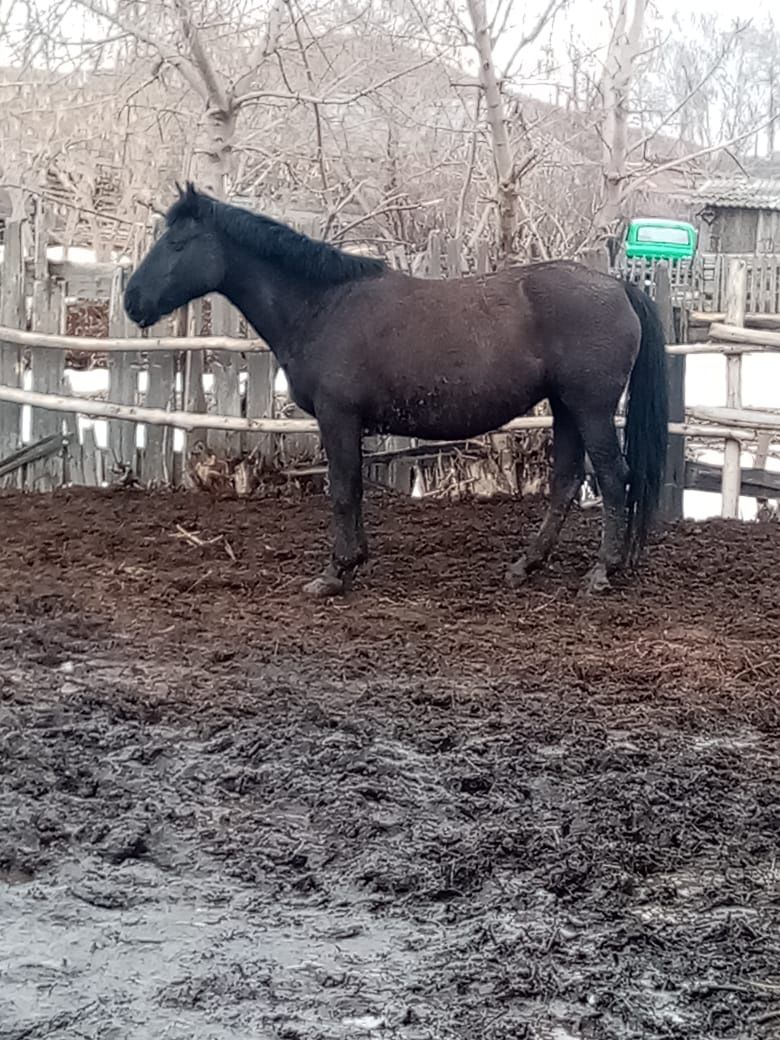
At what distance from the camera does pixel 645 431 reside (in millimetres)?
6035

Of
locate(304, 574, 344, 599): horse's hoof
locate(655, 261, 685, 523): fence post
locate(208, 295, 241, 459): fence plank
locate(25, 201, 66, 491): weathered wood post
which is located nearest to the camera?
locate(304, 574, 344, 599): horse's hoof

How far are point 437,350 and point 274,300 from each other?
88 cm

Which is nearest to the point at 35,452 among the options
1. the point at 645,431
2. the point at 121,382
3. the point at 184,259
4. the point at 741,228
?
the point at 121,382

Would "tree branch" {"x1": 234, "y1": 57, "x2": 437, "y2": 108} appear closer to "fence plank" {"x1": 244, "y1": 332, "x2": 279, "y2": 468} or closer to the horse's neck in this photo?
"fence plank" {"x1": 244, "y1": 332, "x2": 279, "y2": 468}

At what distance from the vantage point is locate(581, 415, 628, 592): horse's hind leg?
5.81 metres

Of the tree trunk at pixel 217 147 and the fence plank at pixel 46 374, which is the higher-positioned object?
the tree trunk at pixel 217 147

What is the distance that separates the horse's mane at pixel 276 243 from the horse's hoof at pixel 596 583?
1880mm

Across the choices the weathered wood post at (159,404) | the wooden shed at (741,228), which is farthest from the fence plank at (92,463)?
the wooden shed at (741,228)

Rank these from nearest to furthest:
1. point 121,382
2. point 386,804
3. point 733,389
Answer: point 386,804
point 733,389
point 121,382

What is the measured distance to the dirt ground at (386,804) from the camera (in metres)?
2.30

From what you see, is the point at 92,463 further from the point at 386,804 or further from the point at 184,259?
the point at 386,804

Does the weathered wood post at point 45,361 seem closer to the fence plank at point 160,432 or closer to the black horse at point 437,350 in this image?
the fence plank at point 160,432

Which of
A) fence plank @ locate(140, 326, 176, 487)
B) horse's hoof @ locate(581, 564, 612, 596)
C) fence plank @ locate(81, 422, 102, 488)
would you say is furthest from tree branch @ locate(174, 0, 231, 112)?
horse's hoof @ locate(581, 564, 612, 596)

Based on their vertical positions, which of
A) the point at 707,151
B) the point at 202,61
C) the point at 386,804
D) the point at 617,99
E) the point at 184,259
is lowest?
the point at 386,804
